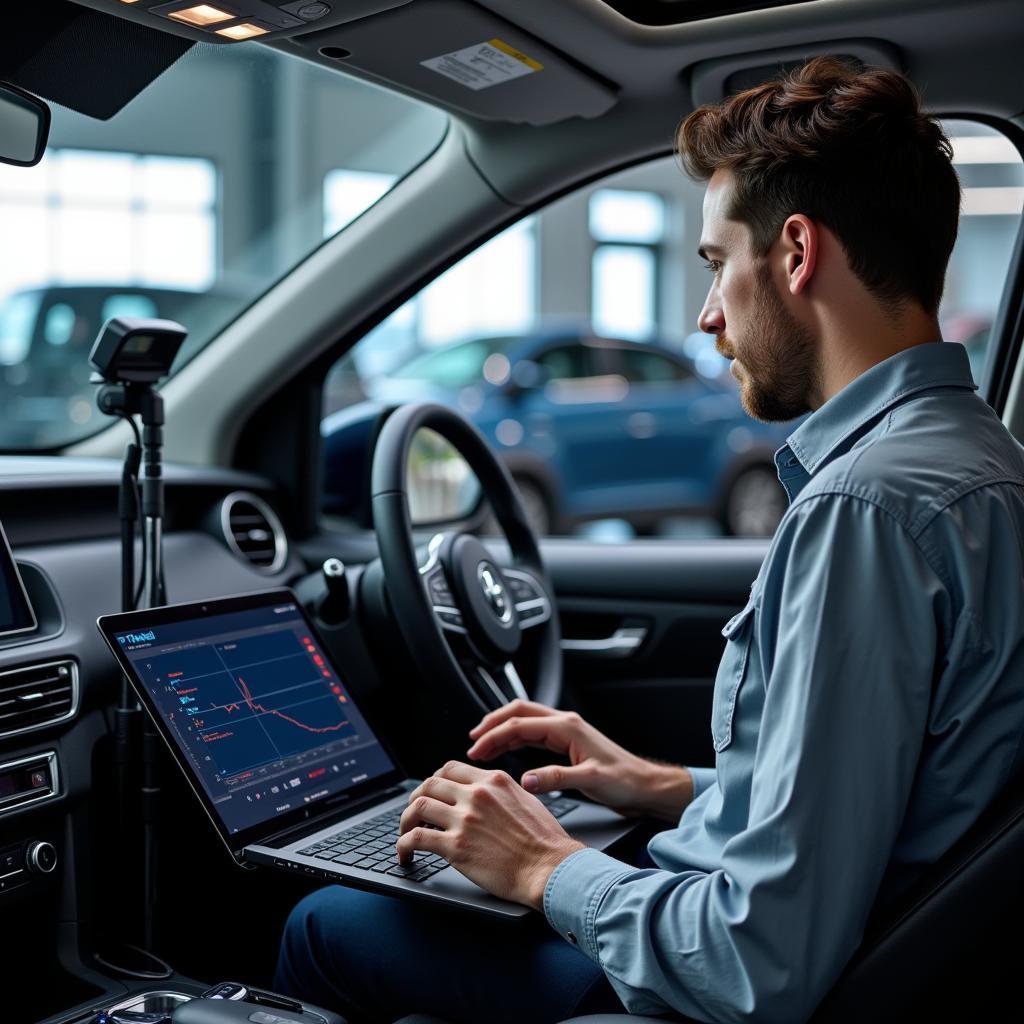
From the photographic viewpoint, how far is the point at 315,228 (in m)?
2.60

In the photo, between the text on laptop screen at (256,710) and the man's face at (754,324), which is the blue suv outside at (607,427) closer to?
the text on laptop screen at (256,710)

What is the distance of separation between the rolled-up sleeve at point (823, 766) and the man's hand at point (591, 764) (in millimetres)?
632

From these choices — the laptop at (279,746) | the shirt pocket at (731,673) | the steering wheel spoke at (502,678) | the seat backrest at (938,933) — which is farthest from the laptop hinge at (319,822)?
the seat backrest at (938,933)

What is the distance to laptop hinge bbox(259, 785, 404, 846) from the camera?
1.56m

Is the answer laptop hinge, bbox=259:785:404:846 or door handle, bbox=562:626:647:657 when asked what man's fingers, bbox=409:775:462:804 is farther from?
door handle, bbox=562:626:647:657

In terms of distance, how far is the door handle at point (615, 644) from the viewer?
254cm

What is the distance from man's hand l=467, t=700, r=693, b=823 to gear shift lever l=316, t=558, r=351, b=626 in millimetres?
501

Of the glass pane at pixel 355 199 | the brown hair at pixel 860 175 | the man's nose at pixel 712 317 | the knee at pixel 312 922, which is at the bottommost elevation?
the knee at pixel 312 922

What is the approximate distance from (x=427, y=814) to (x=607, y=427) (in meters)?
7.55

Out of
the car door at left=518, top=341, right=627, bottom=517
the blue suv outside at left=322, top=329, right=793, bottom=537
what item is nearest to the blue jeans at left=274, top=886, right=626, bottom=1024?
the blue suv outside at left=322, top=329, right=793, bottom=537

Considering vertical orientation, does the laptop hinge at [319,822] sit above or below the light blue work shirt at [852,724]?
below

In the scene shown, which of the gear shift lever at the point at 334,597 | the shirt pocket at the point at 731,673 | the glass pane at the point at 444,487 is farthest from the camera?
the glass pane at the point at 444,487

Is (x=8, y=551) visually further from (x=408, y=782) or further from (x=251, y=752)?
(x=408, y=782)

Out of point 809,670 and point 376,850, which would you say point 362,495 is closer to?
point 376,850
